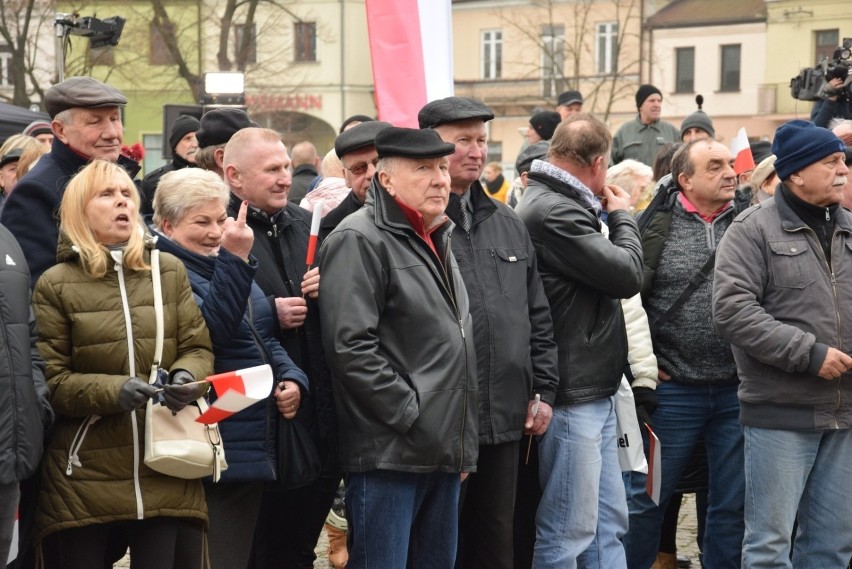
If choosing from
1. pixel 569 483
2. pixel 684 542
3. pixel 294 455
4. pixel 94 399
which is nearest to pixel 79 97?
pixel 94 399

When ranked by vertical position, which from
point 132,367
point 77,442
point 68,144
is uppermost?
point 68,144

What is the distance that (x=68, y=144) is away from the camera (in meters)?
5.48

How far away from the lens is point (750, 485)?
18.7 feet

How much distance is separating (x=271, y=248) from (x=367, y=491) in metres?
1.17

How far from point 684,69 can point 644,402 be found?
4875 cm

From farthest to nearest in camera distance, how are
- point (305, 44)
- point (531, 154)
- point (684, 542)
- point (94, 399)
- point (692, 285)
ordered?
point (305, 44)
point (531, 154)
point (684, 542)
point (692, 285)
point (94, 399)

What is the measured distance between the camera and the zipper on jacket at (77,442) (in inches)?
174

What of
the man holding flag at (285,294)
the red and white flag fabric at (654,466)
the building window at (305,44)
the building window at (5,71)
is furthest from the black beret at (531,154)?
the building window at (305,44)

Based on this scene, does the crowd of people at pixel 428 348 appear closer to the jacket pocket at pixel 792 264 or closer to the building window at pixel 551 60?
the jacket pocket at pixel 792 264

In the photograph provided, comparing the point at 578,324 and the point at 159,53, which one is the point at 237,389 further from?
the point at 159,53

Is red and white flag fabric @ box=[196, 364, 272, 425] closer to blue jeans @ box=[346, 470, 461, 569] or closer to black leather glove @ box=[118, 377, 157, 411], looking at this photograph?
black leather glove @ box=[118, 377, 157, 411]

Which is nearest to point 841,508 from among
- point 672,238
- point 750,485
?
point 750,485

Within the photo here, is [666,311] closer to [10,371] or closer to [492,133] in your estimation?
[10,371]

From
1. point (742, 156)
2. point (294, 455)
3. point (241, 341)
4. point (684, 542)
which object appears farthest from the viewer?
point (742, 156)
